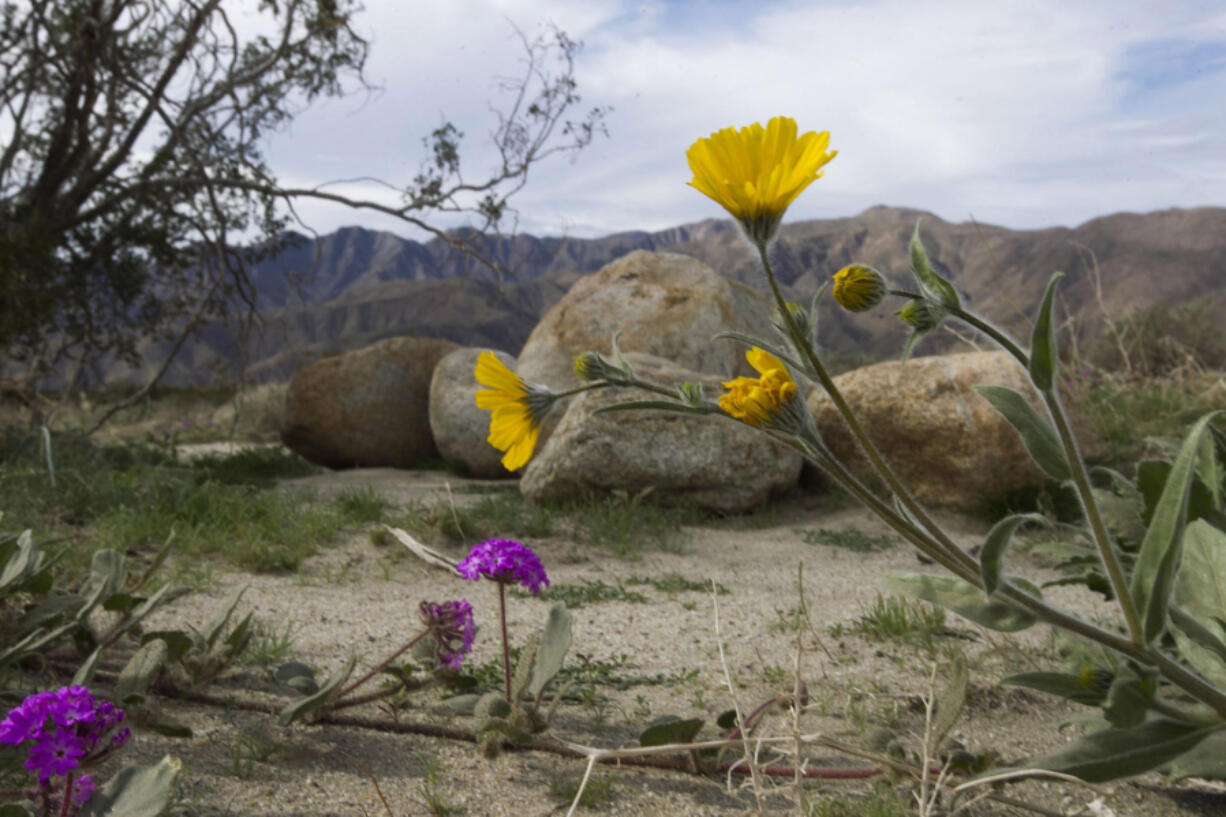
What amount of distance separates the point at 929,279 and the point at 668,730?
991 millimetres

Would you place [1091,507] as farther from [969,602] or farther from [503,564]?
[503,564]

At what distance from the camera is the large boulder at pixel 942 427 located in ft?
15.3

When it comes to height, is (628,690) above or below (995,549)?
below

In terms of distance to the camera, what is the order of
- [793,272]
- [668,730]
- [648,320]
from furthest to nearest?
[793,272] < [648,320] < [668,730]

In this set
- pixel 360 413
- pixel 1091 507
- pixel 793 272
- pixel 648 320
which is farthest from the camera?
pixel 793 272

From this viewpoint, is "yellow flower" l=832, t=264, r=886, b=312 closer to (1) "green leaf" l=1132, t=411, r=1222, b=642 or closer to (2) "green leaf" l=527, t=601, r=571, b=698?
(1) "green leaf" l=1132, t=411, r=1222, b=642

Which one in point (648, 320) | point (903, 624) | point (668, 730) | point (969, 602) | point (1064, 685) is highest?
point (648, 320)

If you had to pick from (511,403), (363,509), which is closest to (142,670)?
(511,403)

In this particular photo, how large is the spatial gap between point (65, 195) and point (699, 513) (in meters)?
6.43

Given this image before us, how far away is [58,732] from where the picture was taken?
122 centimetres

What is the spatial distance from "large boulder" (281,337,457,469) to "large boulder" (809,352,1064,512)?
403 cm

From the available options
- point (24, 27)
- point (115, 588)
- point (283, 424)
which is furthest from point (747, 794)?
point (24, 27)

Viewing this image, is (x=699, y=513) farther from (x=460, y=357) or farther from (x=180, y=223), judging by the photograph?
(x=180, y=223)

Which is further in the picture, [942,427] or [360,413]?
[360,413]
